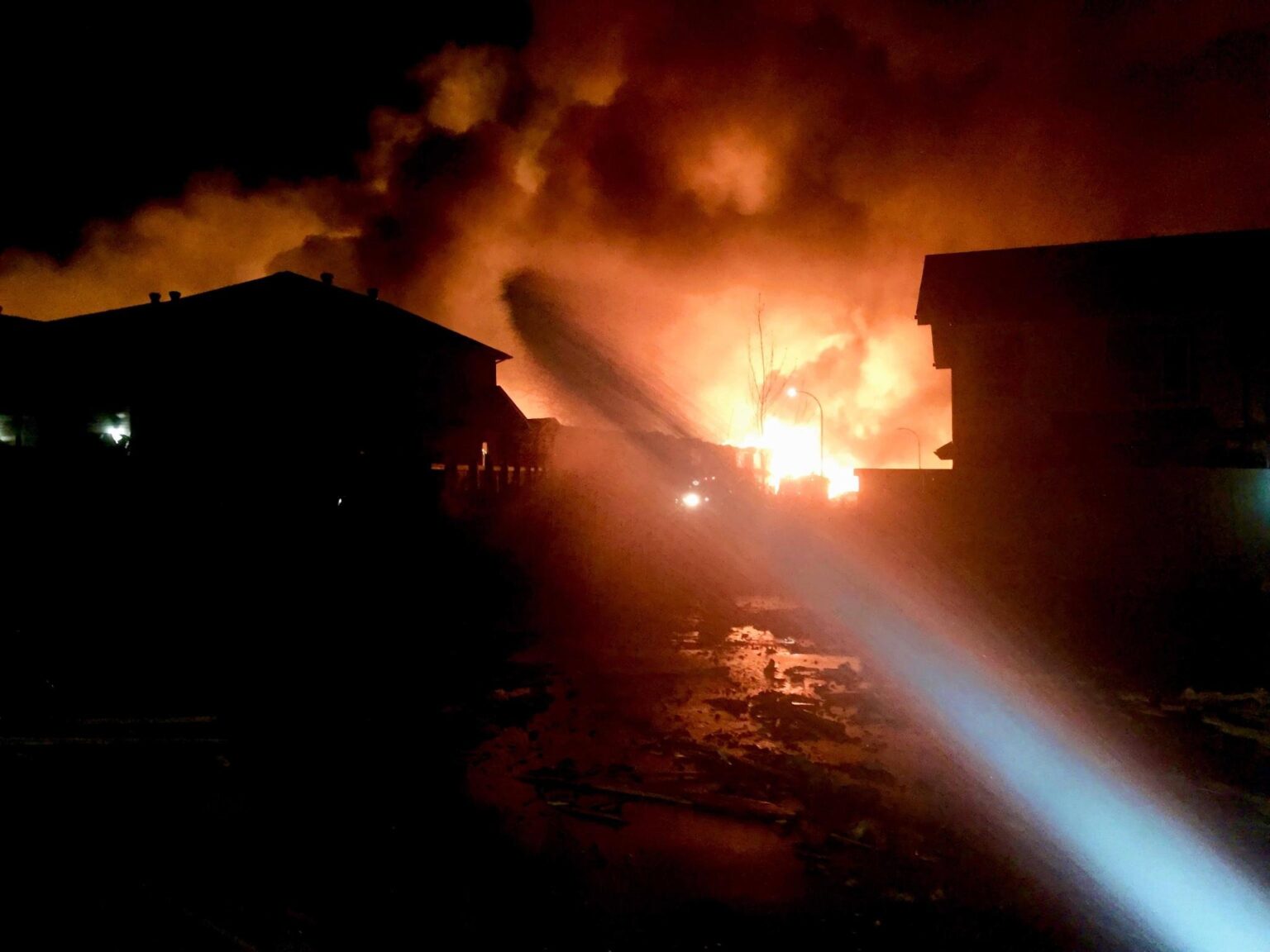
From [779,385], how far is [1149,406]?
1940cm

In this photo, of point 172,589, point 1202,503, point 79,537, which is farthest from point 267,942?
point 1202,503

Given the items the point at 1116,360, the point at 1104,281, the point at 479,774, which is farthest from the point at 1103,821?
the point at 1104,281

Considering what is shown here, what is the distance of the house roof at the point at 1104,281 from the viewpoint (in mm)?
17188

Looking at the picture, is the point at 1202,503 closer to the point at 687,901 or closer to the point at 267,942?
the point at 687,901

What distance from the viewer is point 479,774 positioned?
5652 mm

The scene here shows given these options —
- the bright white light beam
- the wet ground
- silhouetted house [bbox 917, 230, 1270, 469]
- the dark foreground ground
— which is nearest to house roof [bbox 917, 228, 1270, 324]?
silhouetted house [bbox 917, 230, 1270, 469]

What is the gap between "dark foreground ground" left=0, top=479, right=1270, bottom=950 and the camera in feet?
12.4

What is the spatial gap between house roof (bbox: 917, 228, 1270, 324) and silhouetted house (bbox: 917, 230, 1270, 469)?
0.14ft

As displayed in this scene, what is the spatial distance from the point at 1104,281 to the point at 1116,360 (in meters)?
2.58

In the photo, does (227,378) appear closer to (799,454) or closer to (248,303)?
(248,303)

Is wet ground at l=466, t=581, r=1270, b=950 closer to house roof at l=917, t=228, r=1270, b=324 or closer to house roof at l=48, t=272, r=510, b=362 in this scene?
house roof at l=917, t=228, r=1270, b=324

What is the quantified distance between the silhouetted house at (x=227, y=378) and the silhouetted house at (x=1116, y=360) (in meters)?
13.0

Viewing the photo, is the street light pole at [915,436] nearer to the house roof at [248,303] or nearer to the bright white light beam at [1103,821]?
the house roof at [248,303]

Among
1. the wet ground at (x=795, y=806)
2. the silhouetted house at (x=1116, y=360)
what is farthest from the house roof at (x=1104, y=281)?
the wet ground at (x=795, y=806)
